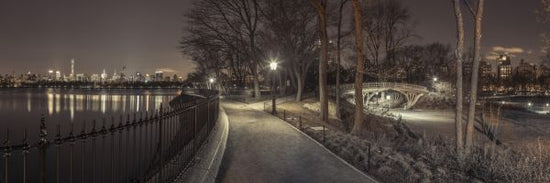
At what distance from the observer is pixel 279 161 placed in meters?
13.6

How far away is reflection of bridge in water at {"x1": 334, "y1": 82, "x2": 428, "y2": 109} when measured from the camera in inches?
2367

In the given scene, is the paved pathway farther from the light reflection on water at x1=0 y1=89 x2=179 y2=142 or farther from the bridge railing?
the bridge railing

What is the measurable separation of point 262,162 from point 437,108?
6340 cm

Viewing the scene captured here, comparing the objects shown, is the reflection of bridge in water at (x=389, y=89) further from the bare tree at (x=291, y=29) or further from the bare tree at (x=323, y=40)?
the bare tree at (x=323, y=40)

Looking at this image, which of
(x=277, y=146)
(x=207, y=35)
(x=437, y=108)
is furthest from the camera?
(x=437, y=108)

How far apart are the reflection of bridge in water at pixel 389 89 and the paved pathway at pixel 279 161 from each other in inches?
1614

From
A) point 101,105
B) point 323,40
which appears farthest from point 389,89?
point 101,105

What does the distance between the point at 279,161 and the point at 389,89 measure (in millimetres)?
56931

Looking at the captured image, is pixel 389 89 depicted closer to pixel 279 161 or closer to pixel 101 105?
pixel 101 105

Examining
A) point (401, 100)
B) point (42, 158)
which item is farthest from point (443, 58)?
point (42, 158)

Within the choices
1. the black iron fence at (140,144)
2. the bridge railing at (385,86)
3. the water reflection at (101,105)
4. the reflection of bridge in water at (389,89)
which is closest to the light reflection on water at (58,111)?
the water reflection at (101,105)

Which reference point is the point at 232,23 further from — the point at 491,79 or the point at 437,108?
the point at 491,79

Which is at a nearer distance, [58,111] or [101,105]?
[58,111]

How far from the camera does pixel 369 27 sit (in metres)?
56.1
